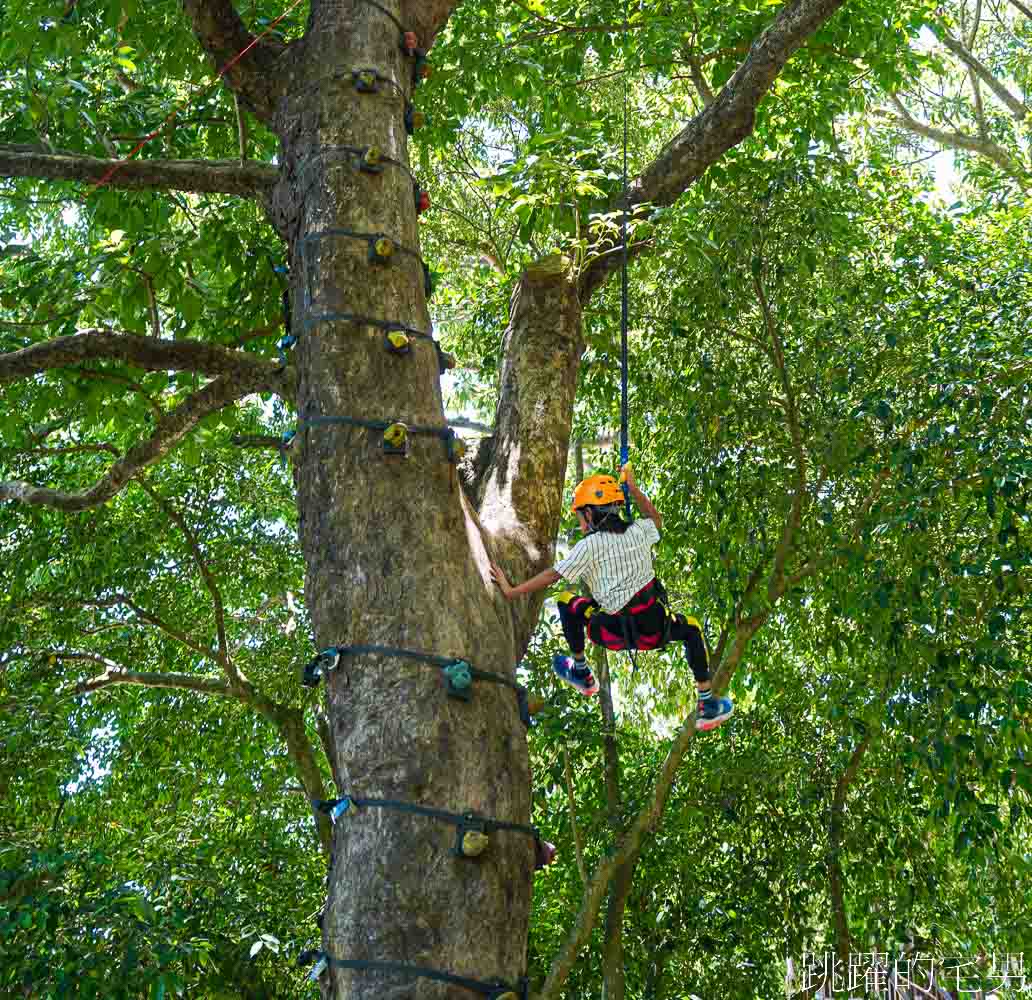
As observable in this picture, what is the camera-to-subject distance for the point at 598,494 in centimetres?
366

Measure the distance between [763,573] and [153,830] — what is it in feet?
10.9

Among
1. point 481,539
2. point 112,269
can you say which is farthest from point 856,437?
point 112,269

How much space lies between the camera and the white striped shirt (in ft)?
11.8

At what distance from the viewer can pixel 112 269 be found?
439cm

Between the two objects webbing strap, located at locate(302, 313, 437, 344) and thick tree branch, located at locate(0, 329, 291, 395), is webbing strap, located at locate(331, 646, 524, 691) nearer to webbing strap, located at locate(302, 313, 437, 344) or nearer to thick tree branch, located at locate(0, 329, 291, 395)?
webbing strap, located at locate(302, 313, 437, 344)

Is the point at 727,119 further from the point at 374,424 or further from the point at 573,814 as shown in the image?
the point at 573,814

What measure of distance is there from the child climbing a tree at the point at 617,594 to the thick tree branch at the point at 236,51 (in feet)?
5.87

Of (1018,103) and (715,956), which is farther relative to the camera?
(1018,103)

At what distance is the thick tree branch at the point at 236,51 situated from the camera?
12.2 ft

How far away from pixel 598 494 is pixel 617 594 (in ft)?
1.14

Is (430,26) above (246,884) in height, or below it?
above

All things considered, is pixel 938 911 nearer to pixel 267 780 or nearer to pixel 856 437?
pixel 856 437

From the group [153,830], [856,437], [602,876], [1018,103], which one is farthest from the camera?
[1018,103]

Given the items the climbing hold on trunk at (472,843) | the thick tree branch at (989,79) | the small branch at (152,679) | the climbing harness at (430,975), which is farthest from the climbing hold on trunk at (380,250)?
the thick tree branch at (989,79)
